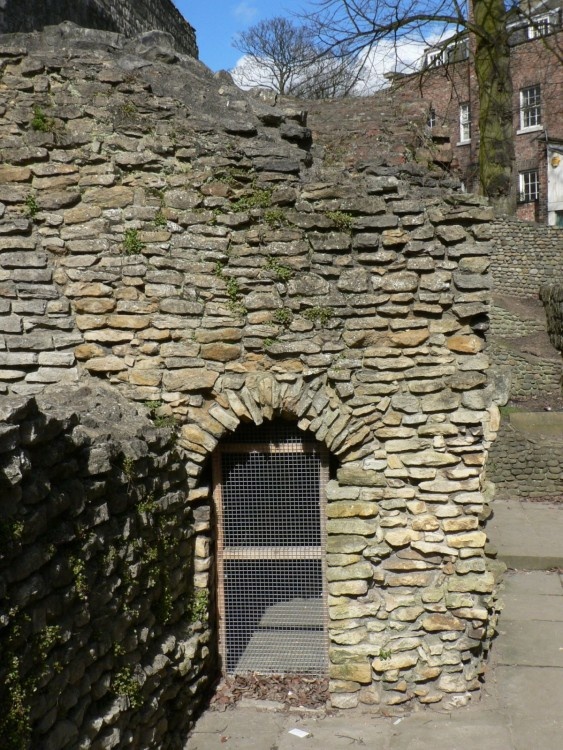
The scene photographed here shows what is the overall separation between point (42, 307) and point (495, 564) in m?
4.03

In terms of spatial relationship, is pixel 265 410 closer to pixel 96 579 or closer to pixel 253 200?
pixel 253 200

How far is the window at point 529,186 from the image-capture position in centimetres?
2995

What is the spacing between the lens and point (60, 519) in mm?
3230

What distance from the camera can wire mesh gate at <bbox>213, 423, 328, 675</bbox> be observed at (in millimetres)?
5168

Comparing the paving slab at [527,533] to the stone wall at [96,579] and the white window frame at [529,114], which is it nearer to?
the stone wall at [96,579]

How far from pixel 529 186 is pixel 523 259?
28.1ft

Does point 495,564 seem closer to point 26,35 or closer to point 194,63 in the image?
point 194,63

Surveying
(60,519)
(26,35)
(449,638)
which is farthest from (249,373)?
(26,35)

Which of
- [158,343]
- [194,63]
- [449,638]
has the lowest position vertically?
[449,638]

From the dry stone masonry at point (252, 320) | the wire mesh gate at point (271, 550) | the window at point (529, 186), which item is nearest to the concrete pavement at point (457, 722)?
the dry stone masonry at point (252, 320)

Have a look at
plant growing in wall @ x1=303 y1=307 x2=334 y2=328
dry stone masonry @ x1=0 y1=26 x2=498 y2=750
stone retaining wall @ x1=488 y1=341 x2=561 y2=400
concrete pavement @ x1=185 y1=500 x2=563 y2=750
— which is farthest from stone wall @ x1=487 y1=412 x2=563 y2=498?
plant growing in wall @ x1=303 y1=307 x2=334 y2=328

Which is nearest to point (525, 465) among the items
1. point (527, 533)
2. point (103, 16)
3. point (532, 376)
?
point (527, 533)

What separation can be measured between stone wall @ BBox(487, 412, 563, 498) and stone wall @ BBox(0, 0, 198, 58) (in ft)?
25.1

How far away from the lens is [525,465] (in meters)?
11.8
